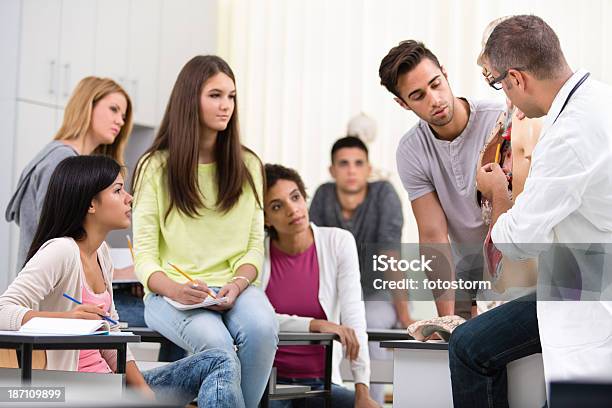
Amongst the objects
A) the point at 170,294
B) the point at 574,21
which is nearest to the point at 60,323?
the point at 170,294

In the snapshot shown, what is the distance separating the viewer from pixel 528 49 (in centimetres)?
198

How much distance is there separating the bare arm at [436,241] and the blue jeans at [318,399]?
2.06 feet

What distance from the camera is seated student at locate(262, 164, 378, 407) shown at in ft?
9.98

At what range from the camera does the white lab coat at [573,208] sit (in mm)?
1835

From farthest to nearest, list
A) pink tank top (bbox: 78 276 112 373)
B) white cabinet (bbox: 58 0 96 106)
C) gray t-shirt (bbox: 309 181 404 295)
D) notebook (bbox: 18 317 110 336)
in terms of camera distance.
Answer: white cabinet (bbox: 58 0 96 106) → gray t-shirt (bbox: 309 181 404 295) → pink tank top (bbox: 78 276 112 373) → notebook (bbox: 18 317 110 336)

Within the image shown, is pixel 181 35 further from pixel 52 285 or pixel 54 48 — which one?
pixel 52 285

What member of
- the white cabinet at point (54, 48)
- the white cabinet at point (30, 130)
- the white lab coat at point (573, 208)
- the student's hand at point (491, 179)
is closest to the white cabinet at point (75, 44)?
the white cabinet at point (54, 48)

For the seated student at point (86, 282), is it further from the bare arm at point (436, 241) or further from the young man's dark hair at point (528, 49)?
the young man's dark hair at point (528, 49)

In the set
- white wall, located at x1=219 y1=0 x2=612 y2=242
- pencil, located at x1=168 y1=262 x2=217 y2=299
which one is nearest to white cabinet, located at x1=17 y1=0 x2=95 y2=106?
white wall, located at x1=219 y1=0 x2=612 y2=242

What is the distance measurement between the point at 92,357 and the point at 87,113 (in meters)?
1.36

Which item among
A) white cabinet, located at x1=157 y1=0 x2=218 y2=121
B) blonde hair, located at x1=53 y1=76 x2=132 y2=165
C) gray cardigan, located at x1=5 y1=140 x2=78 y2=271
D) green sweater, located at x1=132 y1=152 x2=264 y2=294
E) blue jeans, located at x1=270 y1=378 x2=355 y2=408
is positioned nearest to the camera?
green sweater, located at x1=132 y1=152 x2=264 y2=294

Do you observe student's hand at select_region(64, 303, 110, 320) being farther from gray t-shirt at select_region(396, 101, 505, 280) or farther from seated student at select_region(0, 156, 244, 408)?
gray t-shirt at select_region(396, 101, 505, 280)

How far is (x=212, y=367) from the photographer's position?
90.0 inches

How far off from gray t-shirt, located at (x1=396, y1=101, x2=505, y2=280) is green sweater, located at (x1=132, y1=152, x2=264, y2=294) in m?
0.55
